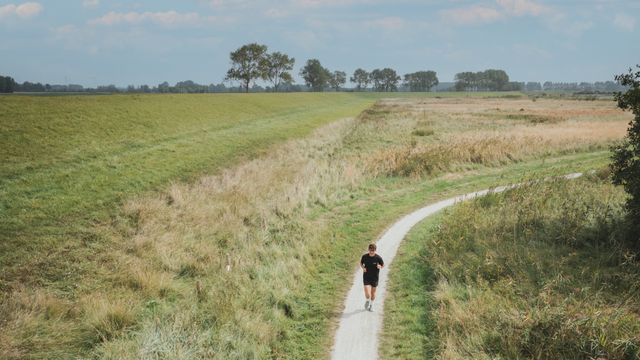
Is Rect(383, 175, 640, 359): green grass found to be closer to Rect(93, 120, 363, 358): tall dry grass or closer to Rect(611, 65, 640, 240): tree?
Rect(611, 65, 640, 240): tree

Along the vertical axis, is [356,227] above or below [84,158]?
below

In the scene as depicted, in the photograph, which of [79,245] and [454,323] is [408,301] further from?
[79,245]

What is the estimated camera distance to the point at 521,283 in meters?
12.5

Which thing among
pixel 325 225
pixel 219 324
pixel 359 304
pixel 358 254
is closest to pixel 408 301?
pixel 359 304

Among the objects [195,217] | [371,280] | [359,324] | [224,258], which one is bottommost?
[359,324]

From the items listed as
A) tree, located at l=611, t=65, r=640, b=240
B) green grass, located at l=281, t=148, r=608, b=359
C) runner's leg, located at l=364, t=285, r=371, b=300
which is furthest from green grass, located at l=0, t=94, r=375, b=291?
tree, located at l=611, t=65, r=640, b=240

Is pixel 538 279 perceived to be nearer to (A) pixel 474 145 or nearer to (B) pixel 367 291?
(B) pixel 367 291

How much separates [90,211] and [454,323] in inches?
614

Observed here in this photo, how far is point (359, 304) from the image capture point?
13.2m

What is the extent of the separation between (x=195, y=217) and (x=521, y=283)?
1348 cm

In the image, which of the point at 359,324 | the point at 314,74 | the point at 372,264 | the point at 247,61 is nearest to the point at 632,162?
the point at 372,264

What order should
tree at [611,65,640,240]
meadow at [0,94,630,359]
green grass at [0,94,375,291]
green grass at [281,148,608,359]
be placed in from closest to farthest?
meadow at [0,94,630,359] → green grass at [281,148,608,359] → tree at [611,65,640,240] → green grass at [0,94,375,291]

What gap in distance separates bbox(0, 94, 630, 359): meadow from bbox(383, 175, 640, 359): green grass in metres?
2.35

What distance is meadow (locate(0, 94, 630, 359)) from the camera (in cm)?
1154
